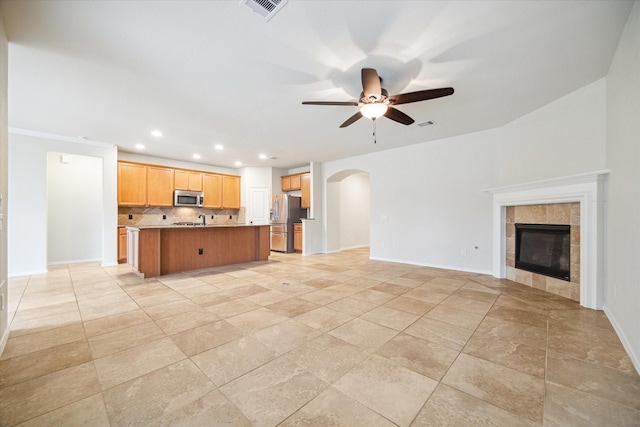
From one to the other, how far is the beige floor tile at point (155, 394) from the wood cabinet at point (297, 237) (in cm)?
586

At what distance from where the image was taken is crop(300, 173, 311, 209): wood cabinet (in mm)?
7695

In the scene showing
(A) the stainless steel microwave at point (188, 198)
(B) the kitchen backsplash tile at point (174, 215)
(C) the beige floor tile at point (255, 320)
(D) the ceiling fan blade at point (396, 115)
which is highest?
(D) the ceiling fan blade at point (396, 115)

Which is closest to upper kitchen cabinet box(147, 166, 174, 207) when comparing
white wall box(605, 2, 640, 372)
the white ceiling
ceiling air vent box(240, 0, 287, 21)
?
the white ceiling

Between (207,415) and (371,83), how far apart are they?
2.85 m

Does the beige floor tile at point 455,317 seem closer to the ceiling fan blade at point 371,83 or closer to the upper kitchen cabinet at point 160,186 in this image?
the ceiling fan blade at point 371,83

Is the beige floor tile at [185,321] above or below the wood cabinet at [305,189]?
below

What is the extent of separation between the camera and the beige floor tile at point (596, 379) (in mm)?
1581

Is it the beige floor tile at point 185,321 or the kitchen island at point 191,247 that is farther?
the kitchen island at point 191,247

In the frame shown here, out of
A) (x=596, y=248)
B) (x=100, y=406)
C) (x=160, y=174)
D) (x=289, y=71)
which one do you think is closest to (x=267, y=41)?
(x=289, y=71)

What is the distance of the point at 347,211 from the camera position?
28.0 ft

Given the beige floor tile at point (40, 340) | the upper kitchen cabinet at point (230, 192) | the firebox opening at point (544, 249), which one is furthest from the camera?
the upper kitchen cabinet at point (230, 192)

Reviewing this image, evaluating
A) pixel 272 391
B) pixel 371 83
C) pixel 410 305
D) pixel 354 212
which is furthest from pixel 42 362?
pixel 354 212

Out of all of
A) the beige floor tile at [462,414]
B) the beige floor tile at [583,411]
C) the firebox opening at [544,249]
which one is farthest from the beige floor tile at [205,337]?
the firebox opening at [544,249]

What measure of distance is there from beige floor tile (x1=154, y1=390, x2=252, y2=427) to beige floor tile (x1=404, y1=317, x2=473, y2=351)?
5.35 ft
